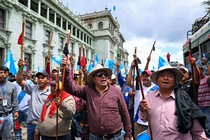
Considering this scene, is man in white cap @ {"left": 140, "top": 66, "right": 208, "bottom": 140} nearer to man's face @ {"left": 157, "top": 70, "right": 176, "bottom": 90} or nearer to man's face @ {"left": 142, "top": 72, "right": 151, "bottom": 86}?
man's face @ {"left": 157, "top": 70, "right": 176, "bottom": 90}

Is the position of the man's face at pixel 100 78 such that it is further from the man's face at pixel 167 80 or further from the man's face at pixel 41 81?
the man's face at pixel 41 81

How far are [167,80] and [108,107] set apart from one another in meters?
0.89

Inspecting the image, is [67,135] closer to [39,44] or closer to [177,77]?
[177,77]

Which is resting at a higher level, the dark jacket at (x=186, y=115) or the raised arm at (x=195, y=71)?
the raised arm at (x=195, y=71)

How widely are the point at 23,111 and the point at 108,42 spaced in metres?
40.6

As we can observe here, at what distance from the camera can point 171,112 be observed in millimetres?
1915

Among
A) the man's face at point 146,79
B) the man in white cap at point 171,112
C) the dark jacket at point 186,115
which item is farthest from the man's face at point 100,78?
the man's face at point 146,79

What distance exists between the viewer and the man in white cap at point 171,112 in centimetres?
179

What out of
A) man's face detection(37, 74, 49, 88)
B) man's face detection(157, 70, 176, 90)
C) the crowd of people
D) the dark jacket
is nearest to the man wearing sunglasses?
the crowd of people

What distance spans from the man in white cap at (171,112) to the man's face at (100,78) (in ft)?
2.45

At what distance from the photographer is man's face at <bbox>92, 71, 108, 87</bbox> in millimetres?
2672

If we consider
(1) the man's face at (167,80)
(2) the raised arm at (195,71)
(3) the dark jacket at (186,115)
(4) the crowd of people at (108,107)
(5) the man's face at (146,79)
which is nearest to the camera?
(3) the dark jacket at (186,115)

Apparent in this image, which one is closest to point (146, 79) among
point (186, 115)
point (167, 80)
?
point (167, 80)

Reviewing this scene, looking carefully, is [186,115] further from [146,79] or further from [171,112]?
[146,79]
